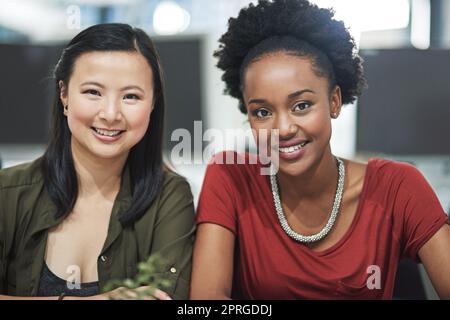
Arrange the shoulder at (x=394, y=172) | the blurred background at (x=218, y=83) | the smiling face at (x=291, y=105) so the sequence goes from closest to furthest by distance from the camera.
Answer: the smiling face at (x=291, y=105), the shoulder at (x=394, y=172), the blurred background at (x=218, y=83)

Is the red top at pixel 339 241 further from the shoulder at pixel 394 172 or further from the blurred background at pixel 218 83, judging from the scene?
the blurred background at pixel 218 83

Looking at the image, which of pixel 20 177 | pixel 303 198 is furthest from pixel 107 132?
pixel 303 198

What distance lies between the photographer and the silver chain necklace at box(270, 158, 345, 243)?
1.33 m

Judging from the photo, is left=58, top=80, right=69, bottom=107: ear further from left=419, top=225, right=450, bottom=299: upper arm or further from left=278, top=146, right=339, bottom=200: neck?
left=419, top=225, right=450, bottom=299: upper arm

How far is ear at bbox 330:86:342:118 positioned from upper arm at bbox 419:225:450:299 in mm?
363

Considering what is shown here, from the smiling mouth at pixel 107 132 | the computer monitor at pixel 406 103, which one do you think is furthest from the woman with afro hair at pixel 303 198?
the computer monitor at pixel 406 103

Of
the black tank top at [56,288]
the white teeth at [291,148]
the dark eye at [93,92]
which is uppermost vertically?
the dark eye at [93,92]

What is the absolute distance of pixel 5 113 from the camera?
2.16 metres

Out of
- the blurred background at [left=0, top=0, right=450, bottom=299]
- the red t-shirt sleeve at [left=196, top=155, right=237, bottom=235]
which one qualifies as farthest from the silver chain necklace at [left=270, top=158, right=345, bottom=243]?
the blurred background at [left=0, top=0, right=450, bottom=299]

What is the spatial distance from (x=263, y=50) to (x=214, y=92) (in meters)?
1.02

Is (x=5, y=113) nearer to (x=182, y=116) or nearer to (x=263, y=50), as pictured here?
(x=182, y=116)

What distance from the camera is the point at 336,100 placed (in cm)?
134

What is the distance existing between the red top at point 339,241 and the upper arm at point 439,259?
0.05ft

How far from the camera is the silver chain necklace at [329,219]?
1.33 metres
